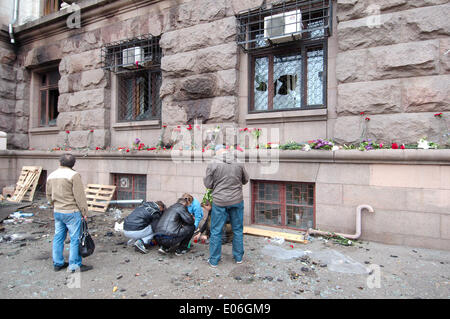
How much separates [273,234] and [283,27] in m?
4.55

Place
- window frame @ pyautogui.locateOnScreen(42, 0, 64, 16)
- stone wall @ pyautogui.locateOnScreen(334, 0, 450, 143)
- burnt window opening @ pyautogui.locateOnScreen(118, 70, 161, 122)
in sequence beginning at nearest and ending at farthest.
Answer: stone wall @ pyautogui.locateOnScreen(334, 0, 450, 143), burnt window opening @ pyautogui.locateOnScreen(118, 70, 161, 122), window frame @ pyautogui.locateOnScreen(42, 0, 64, 16)

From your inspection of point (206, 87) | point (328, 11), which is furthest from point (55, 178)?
point (328, 11)

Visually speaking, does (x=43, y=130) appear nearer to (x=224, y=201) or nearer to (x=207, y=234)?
(x=207, y=234)

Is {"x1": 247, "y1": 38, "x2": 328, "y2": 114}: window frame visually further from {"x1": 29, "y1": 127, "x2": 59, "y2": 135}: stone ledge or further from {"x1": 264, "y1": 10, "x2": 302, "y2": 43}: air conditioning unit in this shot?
{"x1": 29, "y1": 127, "x2": 59, "y2": 135}: stone ledge

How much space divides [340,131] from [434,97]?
1.65 metres

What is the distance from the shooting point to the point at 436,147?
482cm

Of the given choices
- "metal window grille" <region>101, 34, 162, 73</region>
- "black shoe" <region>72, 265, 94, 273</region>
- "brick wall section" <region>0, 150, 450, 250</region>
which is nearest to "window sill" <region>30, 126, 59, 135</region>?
"metal window grille" <region>101, 34, 162, 73</region>

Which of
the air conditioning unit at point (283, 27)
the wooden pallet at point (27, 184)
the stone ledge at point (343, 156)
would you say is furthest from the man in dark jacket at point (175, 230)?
the wooden pallet at point (27, 184)

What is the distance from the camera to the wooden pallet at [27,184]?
30.8 feet

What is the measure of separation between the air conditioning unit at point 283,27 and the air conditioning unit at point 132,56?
3.82 metres

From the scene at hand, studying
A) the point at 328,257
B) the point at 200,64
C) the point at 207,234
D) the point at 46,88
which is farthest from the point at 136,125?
the point at 328,257

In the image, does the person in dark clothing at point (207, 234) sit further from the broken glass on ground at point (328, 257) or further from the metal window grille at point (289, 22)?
the metal window grille at point (289, 22)

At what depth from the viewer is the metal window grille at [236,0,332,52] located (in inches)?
238

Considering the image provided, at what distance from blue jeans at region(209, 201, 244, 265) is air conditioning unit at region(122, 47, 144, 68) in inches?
225
